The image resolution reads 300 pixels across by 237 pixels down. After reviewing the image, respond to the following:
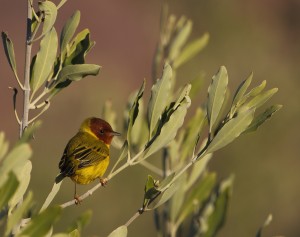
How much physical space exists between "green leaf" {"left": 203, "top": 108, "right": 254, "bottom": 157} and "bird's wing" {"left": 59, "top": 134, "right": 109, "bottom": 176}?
3.95 ft

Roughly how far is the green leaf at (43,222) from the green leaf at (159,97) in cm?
68

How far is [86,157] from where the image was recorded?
363 cm

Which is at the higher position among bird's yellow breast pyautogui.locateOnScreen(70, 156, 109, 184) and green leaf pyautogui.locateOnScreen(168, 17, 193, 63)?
green leaf pyautogui.locateOnScreen(168, 17, 193, 63)

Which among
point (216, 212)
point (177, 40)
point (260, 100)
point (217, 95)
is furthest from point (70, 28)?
point (177, 40)

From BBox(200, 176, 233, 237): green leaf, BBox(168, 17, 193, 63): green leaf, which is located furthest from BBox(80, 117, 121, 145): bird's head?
BBox(200, 176, 233, 237): green leaf

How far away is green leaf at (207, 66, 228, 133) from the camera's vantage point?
2275mm

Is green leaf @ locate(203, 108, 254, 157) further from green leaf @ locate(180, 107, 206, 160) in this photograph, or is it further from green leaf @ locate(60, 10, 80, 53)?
green leaf @ locate(180, 107, 206, 160)

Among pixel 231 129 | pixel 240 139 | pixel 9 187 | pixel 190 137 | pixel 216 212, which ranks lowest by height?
pixel 240 139

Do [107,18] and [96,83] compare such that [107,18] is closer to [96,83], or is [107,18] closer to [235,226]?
[96,83]

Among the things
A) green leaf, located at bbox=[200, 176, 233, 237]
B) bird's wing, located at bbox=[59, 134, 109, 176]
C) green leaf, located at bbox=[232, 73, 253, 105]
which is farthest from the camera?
bird's wing, located at bbox=[59, 134, 109, 176]

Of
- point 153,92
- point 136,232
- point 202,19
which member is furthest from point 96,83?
point 153,92

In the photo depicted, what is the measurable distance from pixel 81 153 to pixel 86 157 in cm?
4

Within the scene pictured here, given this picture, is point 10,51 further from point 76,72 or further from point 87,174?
point 87,174

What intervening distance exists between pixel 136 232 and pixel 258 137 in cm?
167
